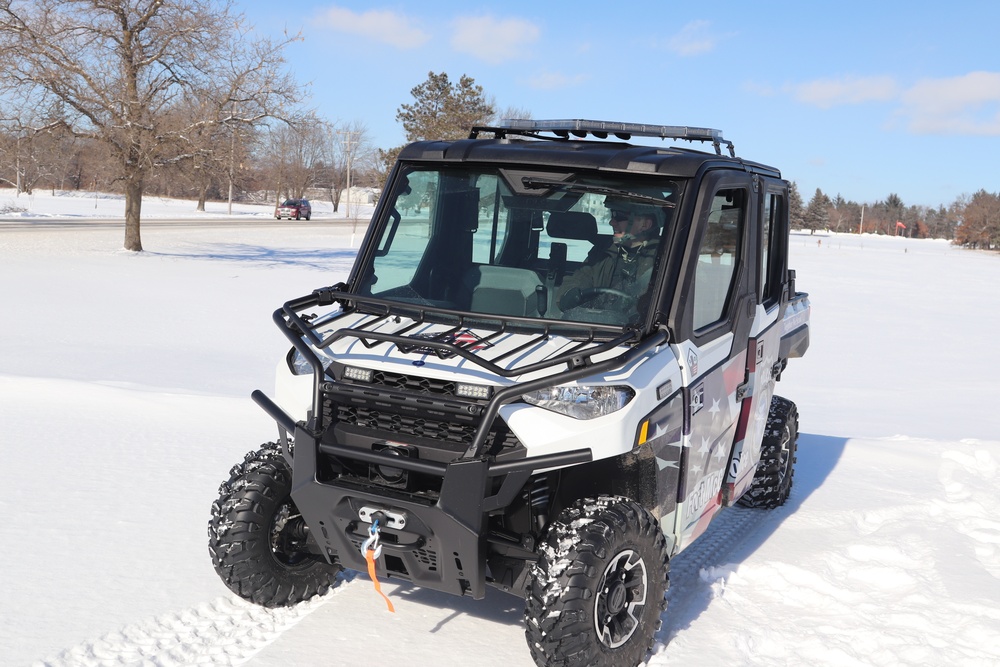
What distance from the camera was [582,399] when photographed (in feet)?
11.7

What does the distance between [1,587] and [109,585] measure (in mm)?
444

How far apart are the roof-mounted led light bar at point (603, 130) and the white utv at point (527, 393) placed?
0.21 meters

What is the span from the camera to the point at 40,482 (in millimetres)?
5711

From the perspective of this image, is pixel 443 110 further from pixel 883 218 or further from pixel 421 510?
pixel 883 218

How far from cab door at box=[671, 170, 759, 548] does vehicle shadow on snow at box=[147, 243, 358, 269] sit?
24.4 meters

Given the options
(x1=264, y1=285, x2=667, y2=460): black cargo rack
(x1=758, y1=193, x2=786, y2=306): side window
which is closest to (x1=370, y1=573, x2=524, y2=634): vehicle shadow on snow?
(x1=264, y1=285, x2=667, y2=460): black cargo rack

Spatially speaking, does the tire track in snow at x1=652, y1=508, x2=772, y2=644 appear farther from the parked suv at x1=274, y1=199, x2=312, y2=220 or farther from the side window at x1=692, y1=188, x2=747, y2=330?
the parked suv at x1=274, y1=199, x2=312, y2=220

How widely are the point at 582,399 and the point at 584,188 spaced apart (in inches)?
46.1

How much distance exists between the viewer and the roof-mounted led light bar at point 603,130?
516 cm

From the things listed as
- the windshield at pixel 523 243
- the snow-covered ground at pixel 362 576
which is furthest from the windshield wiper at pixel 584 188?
the snow-covered ground at pixel 362 576

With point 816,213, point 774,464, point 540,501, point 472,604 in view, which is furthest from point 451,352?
point 816,213

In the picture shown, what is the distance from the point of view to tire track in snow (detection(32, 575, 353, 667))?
3672mm

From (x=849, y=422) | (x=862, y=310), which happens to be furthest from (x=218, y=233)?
(x=849, y=422)

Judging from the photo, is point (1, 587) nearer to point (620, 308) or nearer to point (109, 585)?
point (109, 585)
